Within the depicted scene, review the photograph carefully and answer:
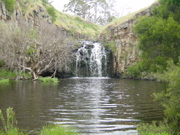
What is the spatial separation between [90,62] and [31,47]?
16.3m

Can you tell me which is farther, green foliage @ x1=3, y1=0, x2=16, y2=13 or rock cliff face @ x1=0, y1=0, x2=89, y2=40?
green foliage @ x1=3, y1=0, x2=16, y2=13

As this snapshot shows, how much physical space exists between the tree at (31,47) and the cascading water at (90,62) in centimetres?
812

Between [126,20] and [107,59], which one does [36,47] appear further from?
[126,20]

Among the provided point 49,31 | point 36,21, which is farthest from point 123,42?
point 36,21

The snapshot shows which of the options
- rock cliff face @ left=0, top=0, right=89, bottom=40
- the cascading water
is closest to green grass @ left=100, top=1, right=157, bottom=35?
the cascading water

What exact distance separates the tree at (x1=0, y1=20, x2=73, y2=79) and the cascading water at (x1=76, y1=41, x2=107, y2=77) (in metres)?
8.12

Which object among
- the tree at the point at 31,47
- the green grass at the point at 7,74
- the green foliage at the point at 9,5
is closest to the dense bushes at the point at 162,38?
the tree at the point at 31,47

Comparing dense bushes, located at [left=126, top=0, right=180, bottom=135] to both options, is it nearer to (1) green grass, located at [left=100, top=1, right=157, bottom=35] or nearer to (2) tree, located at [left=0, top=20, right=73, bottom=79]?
(2) tree, located at [left=0, top=20, right=73, bottom=79]

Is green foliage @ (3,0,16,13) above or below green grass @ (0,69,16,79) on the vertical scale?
above

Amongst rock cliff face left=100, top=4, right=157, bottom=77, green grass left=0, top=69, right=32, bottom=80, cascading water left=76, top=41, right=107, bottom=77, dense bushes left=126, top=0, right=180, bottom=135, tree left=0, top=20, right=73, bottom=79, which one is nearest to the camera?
dense bushes left=126, top=0, right=180, bottom=135

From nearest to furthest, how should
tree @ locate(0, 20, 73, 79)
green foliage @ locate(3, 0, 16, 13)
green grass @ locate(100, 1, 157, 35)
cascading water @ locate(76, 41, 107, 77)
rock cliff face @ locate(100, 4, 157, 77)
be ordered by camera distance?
tree @ locate(0, 20, 73, 79)
green foliage @ locate(3, 0, 16, 13)
rock cliff face @ locate(100, 4, 157, 77)
cascading water @ locate(76, 41, 107, 77)
green grass @ locate(100, 1, 157, 35)

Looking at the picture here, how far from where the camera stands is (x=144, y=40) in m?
19.2

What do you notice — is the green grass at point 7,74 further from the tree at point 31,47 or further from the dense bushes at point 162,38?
the dense bushes at point 162,38

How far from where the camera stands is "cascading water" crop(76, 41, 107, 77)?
47.2 meters
